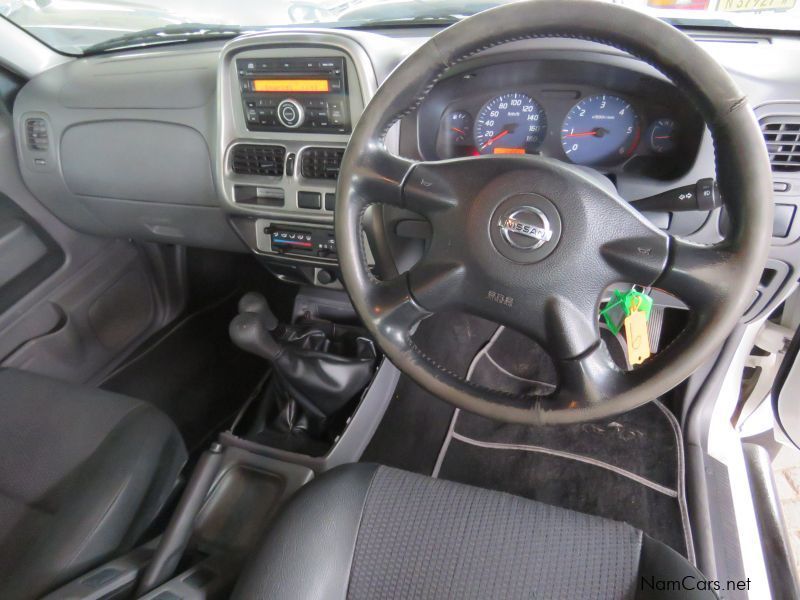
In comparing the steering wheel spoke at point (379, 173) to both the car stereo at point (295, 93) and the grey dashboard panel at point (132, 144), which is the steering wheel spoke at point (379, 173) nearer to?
the car stereo at point (295, 93)

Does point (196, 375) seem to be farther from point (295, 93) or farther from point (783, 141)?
point (783, 141)

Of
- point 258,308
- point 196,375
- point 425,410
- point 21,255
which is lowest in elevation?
point 196,375

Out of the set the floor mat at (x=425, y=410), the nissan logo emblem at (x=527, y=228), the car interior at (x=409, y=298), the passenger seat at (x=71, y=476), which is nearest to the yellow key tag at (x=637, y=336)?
the car interior at (x=409, y=298)

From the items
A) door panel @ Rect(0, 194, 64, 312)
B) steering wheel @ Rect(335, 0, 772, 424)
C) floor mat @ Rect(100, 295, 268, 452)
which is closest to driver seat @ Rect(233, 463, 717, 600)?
steering wheel @ Rect(335, 0, 772, 424)

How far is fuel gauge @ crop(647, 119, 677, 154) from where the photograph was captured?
0.95 m

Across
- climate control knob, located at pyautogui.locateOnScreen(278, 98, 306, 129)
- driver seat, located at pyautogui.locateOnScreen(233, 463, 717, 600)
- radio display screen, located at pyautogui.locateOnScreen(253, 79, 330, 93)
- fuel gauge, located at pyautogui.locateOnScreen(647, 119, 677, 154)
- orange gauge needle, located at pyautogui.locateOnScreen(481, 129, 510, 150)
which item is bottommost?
driver seat, located at pyautogui.locateOnScreen(233, 463, 717, 600)

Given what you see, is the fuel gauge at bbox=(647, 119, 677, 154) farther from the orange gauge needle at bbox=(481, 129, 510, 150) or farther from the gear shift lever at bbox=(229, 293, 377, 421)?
the gear shift lever at bbox=(229, 293, 377, 421)

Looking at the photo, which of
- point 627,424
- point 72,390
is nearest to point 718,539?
point 627,424

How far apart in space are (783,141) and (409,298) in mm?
654

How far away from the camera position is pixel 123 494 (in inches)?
36.9

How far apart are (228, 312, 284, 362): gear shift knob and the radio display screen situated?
47 centimetres

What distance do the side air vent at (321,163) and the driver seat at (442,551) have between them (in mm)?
612

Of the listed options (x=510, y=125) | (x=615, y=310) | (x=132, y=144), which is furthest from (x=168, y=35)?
(x=615, y=310)

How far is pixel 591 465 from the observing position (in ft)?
4.29
